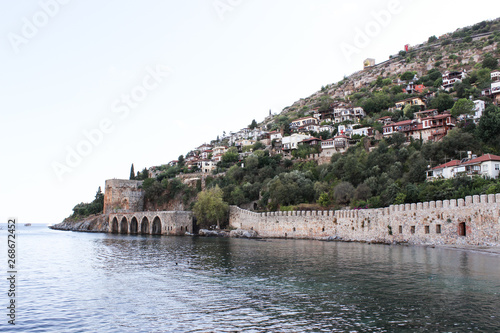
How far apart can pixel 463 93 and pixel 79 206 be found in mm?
85702

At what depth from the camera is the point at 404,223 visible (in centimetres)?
3070

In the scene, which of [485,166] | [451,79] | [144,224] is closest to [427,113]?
[451,79]

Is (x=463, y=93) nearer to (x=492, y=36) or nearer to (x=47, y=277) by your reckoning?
(x=492, y=36)

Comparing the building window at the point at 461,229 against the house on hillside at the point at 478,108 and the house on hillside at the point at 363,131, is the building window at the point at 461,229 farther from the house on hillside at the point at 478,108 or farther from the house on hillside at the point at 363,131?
the house on hillside at the point at 363,131

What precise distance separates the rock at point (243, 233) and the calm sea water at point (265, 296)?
22.9 meters

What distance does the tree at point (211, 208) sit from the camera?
48344 millimetres

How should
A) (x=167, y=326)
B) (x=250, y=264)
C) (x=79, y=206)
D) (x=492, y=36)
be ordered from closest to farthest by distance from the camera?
(x=167, y=326), (x=250, y=264), (x=492, y=36), (x=79, y=206)

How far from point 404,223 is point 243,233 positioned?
774 inches

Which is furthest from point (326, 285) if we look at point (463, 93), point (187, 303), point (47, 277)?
point (463, 93)

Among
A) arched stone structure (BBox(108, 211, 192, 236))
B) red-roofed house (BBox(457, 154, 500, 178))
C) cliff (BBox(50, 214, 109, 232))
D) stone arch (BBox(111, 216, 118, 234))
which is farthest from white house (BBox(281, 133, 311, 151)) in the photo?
cliff (BBox(50, 214, 109, 232))

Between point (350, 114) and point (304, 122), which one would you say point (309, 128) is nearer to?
point (304, 122)

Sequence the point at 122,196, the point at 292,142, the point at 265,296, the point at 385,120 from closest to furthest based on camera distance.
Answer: the point at 265,296, the point at 385,120, the point at 292,142, the point at 122,196

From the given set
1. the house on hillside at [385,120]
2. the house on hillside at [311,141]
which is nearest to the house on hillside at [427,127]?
the house on hillside at [385,120]

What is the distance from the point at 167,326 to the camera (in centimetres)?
971
